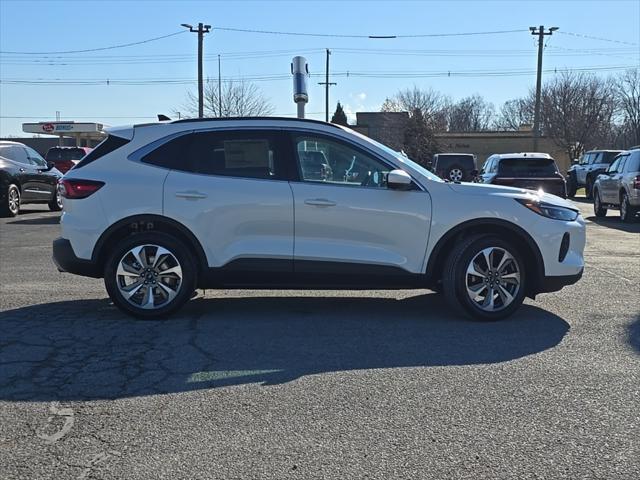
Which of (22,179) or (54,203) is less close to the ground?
(22,179)

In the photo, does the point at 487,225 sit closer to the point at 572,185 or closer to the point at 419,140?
the point at 572,185

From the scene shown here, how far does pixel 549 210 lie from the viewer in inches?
246

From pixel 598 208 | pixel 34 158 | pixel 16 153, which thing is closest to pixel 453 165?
pixel 598 208

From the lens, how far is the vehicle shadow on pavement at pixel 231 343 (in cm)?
461

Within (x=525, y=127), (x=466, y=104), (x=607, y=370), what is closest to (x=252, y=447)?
(x=607, y=370)

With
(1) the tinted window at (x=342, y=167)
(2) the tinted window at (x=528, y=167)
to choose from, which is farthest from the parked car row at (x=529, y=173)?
(1) the tinted window at (x=342, y=167)

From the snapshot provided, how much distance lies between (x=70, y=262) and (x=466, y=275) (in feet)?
12.1

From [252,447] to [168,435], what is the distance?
50 centimetres

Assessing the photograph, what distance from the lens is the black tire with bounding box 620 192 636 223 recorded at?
15923 millimetres

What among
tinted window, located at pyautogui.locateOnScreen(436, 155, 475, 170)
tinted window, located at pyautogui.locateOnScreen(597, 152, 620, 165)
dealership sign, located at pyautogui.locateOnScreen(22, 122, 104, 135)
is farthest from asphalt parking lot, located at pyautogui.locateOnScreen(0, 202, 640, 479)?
dealership sign, located at pyautogui.locateOnScreen(22, 122, 104, 135)

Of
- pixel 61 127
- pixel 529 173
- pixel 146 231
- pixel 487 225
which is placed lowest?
pixel 146 231

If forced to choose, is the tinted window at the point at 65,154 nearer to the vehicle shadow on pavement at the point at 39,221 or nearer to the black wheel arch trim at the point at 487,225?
the vehicle shadow on pavement at the point at 39,221

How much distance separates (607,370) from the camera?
4.79 m

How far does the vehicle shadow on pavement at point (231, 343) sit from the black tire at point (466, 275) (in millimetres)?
136
